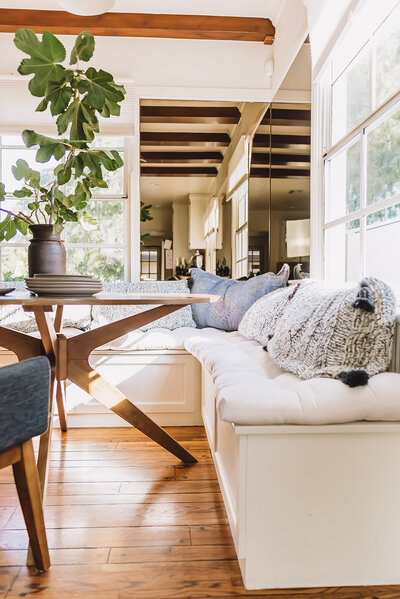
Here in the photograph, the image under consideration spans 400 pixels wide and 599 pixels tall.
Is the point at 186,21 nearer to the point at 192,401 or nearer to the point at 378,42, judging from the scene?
the point at 378,42

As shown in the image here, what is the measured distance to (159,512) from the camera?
164cm

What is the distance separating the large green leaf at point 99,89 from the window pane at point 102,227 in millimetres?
1384

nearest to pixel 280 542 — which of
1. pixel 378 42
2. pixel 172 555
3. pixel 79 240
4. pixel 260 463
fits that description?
pixel 260 463

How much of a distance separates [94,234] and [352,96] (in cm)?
219

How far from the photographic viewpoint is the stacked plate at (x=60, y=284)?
166 centimetres

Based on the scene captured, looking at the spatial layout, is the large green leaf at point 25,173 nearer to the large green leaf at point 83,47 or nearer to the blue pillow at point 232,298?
the large green leaf at point 83,47

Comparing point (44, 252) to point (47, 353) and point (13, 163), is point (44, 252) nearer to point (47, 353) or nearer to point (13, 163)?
point (47, 353)

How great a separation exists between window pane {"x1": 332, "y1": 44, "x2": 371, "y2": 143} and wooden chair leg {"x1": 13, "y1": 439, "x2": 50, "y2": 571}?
193 cm

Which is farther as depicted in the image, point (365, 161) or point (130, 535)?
point (365, 161)

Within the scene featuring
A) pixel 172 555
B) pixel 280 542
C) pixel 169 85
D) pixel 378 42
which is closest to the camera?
pixel 280 542

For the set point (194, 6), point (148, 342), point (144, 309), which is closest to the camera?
point (148, 342)

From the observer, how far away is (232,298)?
9.82 feet

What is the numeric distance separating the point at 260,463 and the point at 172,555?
1.43 feet

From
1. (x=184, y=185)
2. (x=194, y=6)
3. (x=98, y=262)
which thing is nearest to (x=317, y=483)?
(x=98, y=262)
